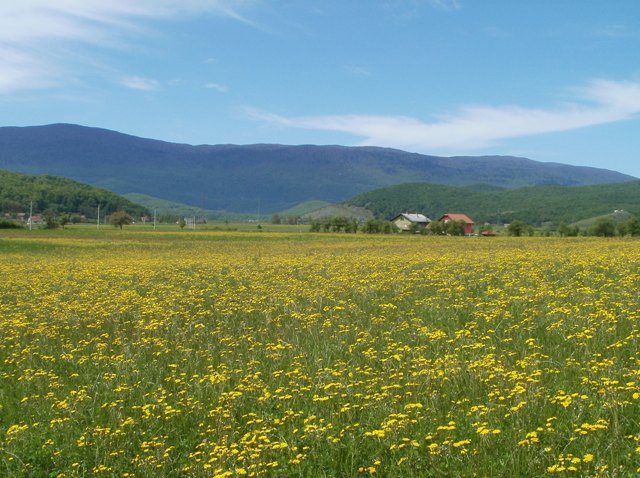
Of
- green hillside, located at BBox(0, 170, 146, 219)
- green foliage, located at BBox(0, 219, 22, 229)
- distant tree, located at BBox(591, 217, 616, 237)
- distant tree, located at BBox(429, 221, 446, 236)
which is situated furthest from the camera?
green hillside, located at BBox(0, 170, 146, 219)

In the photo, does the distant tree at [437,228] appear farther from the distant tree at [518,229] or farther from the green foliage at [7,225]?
the green foliage at [7,225]

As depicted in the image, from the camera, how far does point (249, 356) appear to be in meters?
11.2

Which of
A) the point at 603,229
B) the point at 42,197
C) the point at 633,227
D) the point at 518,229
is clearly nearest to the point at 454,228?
the point at 518,229

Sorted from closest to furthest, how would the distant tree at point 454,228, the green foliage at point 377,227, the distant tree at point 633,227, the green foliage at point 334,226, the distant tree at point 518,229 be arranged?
the distant tree at point 633,227 < the distant tree at point 518,229 < the distant tree at point 454,228 < the green foliage at point 377,227 < the green foliage at point 334,226

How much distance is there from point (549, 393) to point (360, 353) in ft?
12.0

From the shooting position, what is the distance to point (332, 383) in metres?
8.63

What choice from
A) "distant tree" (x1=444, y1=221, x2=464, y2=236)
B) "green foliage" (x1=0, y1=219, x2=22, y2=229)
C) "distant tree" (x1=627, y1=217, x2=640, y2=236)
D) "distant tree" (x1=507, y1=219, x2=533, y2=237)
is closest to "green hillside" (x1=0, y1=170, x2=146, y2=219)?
"green foliage" (x1=0, y1=219, x2=22, y2=229)

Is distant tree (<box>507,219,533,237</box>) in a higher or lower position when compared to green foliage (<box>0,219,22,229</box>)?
higher

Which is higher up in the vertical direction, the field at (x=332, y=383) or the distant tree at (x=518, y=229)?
the distant tree at (x=518, y=229)

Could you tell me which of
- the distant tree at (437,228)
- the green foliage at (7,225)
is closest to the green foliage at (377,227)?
the distant tree at (437,228)

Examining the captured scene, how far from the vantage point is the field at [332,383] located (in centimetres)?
702

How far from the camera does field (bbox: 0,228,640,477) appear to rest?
277 inches

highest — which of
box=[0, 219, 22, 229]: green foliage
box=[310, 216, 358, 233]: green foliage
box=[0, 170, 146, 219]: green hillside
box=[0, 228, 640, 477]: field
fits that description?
box=[0, 170, 146, 219]: green hillside

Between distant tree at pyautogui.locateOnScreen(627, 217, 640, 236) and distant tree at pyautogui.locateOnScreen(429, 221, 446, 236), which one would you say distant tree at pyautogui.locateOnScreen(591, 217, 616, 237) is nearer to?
distant tree at pyautogui.locateOnScreen(627, 217, 640, 236)
